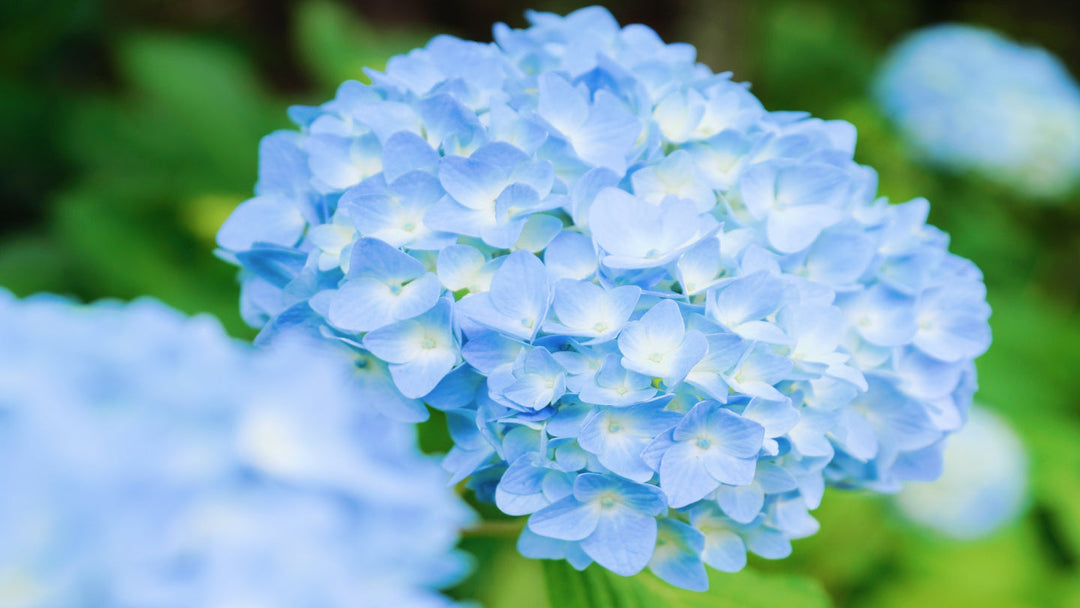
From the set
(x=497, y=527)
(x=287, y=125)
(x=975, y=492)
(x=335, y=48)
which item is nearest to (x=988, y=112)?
(x=975, y=492)

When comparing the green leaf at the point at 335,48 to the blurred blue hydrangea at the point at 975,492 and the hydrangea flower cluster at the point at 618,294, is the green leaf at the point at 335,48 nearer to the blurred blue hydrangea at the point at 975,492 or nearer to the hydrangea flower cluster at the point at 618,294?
the hydrangea flower cluster at the point at 618,294

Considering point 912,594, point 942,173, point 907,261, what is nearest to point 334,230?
point 907,261

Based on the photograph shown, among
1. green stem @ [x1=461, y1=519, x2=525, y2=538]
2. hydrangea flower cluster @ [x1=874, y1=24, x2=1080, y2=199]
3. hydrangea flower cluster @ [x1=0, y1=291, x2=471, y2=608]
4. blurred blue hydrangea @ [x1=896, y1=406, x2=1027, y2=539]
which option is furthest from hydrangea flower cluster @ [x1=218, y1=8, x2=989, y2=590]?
hydrangea flower cluster @ [x1=874, y1=24, x2=1080, y2=199]

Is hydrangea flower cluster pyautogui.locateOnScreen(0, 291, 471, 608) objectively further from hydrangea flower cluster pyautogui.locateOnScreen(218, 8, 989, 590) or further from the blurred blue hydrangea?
the blurred blue hydrangea

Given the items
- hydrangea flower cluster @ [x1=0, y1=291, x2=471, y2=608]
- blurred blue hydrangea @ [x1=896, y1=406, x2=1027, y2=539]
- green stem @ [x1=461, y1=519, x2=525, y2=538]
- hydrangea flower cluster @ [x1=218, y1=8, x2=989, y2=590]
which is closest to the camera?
hydrangea flower cluster @ [x1=0, y1=291, x2=471, y2=608]

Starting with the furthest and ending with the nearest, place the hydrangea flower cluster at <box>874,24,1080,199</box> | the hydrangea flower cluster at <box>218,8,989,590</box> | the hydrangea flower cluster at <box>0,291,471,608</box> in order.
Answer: the hydrangea flower cluster at <box>874,24,1080,199</box> < the hydrangea flower cluster at <box>218,8,989,590</box> < the hydrangea flower cluster at <box>0,291,471,608</box>

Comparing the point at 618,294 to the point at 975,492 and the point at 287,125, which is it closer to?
the point at 975,492
